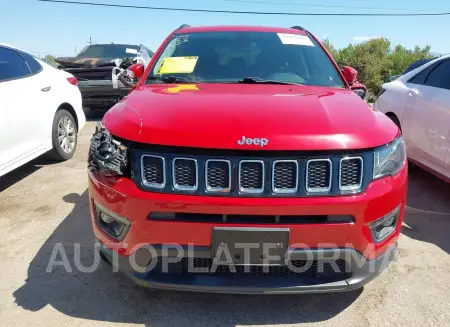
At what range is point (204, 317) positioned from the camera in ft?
7.58

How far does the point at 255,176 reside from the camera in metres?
1.94

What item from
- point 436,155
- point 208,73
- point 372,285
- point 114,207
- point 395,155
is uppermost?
point 208,73

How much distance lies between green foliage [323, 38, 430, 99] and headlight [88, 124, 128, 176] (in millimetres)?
15149

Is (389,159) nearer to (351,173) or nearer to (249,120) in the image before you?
(351,173)

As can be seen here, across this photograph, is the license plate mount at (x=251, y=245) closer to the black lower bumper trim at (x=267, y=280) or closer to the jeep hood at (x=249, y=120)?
the black lower bumper trim at (x=267, y=280)

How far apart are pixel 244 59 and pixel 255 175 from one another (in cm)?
154

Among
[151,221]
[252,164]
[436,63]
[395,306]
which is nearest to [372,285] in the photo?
[395,306]

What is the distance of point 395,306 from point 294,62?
1938mm

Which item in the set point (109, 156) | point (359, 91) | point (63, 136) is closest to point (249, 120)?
point (109, 156)

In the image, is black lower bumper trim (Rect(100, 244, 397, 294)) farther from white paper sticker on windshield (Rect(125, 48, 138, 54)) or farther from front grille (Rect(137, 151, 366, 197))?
white paper sticker on windshield (Rect(125, 48, 138, 54))

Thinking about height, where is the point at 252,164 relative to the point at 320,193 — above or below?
above

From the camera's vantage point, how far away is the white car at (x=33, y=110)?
4004 millimetres

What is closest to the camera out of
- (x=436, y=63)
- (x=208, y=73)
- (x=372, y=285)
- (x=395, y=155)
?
(x=395, y=155)

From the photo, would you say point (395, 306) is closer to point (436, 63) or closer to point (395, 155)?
point (395, 155)
